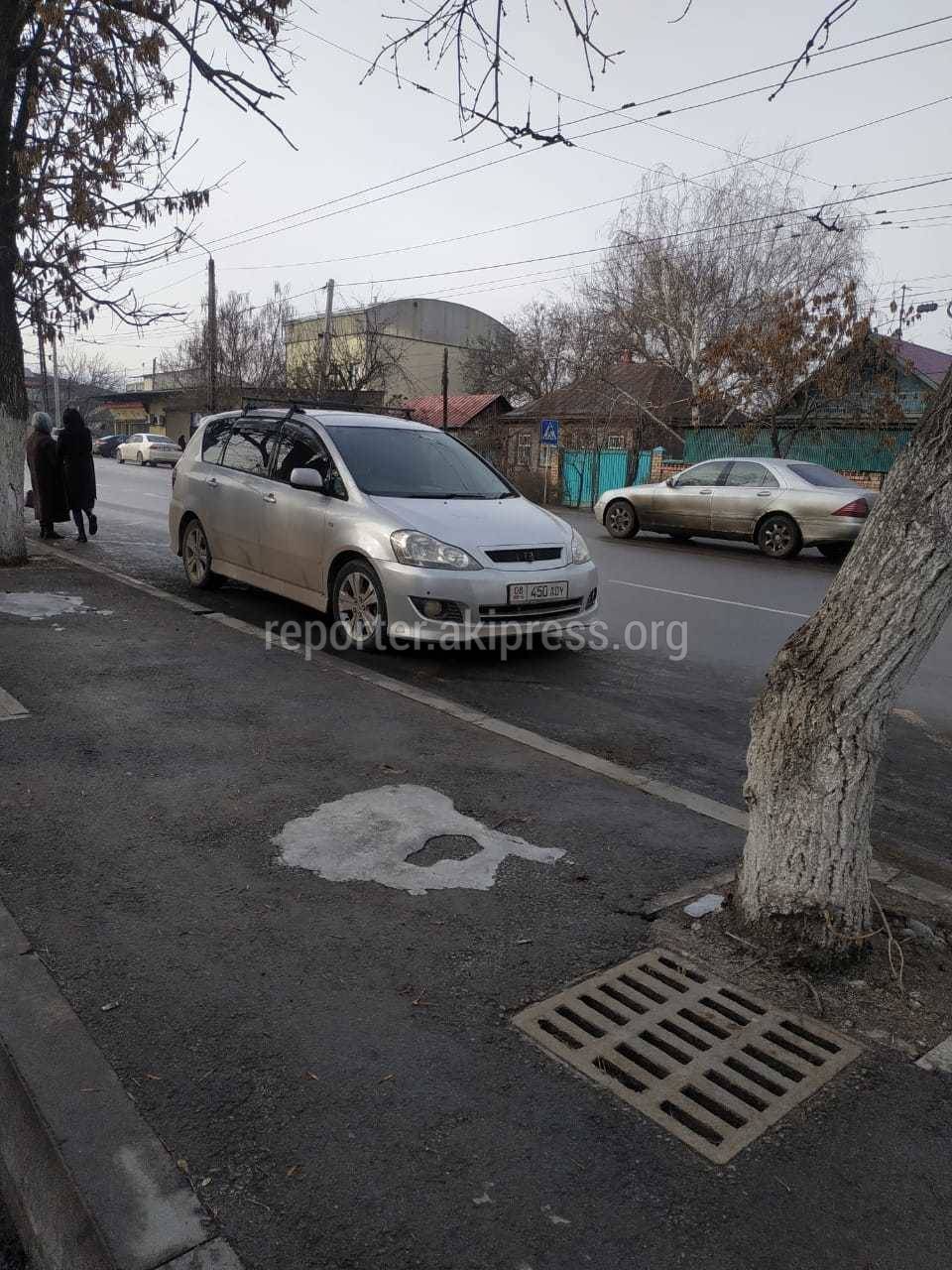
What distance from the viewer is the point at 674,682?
287 inches

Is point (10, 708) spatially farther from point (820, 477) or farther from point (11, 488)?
point (820, 477)

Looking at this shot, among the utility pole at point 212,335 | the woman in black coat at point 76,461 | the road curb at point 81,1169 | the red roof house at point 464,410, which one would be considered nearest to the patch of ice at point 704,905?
the road curb at point 81,1169

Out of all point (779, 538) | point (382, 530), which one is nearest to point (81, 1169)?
point (382, 530)

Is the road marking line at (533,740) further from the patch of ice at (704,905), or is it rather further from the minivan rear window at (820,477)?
the minivan rear window at (820,477)

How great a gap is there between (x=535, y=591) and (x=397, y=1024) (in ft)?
14.5

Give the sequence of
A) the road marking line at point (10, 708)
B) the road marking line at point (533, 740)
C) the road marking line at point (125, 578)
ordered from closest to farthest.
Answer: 1. the road marking line at point (533, 740)
2. the road marking line at point (10, 708)
3. the road marking line at point (125, 578)

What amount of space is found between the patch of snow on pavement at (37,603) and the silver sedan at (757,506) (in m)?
11.0

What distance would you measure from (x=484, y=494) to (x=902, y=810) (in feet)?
13.7

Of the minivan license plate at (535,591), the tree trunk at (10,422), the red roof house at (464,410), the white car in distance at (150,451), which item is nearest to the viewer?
the minivan license plate at (535,591)

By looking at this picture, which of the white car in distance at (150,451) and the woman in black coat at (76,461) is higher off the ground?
the white car in distance at (150,451)

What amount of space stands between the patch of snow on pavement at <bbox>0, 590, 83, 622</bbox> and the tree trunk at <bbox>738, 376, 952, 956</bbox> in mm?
6677

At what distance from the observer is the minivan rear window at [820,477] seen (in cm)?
1570

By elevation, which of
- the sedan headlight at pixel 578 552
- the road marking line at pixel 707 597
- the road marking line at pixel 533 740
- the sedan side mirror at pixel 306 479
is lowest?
the road marking line at pixel 533 740

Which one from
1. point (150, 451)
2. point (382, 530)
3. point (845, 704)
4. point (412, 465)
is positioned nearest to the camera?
point (845, 704)
